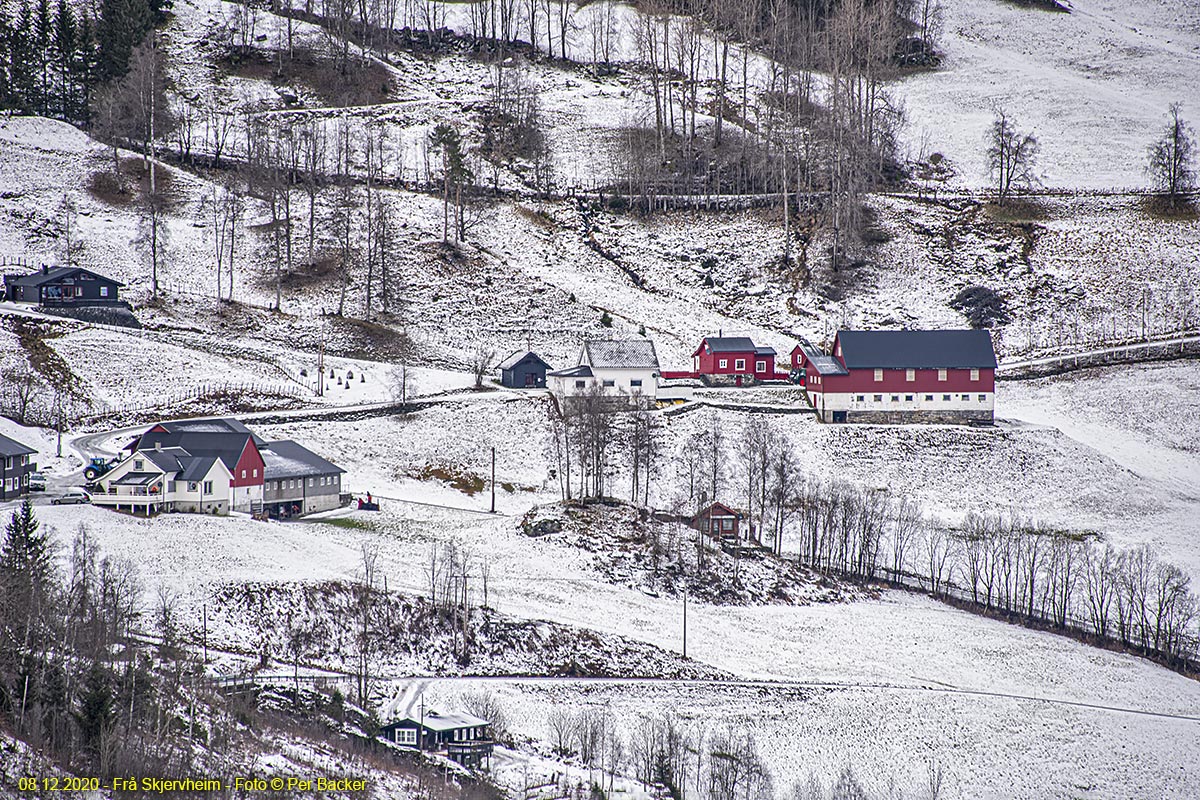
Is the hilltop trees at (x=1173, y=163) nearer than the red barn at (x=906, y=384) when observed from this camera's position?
No

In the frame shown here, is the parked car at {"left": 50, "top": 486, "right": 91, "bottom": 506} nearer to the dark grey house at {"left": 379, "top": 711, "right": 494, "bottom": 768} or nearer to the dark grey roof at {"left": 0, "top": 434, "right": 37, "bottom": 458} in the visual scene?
the dark grey roof at {"left": 0, "top": 434, "right": 37, "bottom": 458}

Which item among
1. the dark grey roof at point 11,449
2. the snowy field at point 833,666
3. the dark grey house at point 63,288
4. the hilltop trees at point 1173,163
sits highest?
the hilltop trees at point 1173,163

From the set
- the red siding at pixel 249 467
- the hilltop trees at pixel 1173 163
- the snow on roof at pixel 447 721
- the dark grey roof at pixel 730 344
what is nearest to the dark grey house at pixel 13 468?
the red siding at pixel 249 467

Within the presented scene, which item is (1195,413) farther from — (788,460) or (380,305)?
(380,305)

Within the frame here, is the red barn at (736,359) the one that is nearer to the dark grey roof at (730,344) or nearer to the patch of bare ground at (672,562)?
the dark grey roof at (730,344)

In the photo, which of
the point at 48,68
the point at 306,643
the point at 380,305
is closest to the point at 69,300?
the point at 380,305

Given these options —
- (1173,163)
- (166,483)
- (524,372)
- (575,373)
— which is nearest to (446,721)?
(166,483)

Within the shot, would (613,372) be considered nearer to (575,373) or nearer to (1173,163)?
(575,373)
